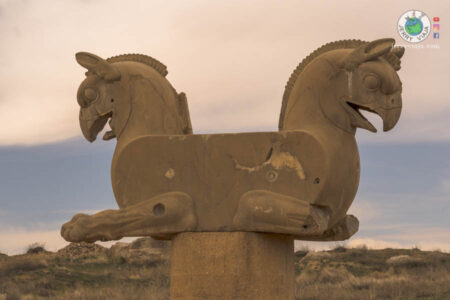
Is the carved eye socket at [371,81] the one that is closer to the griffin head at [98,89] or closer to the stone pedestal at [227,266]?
the stone pedestal at [227,266]

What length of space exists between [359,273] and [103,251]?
915 cm

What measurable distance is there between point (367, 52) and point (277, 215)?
2007 mm

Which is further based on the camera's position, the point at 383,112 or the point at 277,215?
the point at 383,112

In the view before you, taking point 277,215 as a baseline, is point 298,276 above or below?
above

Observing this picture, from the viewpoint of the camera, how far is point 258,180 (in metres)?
7.70

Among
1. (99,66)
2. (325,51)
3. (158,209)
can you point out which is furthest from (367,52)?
(99,66)

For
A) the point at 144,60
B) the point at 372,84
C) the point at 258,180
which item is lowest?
the point at 258,180

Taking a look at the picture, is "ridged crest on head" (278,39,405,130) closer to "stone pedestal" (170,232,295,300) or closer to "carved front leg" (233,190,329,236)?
"carved front leg" (233,190,329,236)

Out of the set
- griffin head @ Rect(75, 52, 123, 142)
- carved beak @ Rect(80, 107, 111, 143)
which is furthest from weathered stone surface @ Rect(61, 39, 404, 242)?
carved beak @ Rect(80, 107, 111, 143)

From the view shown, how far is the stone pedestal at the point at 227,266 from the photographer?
7.60 meters

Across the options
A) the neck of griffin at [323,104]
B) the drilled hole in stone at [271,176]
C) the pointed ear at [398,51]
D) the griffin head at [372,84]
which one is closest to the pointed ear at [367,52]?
the griffin head at [372,84]

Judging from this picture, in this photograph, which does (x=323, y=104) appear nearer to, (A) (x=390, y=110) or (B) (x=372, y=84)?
(B) (x=372, y=84)

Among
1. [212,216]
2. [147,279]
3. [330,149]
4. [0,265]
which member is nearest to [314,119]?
[330,149]

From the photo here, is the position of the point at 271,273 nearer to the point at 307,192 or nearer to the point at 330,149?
the point at 307,192
